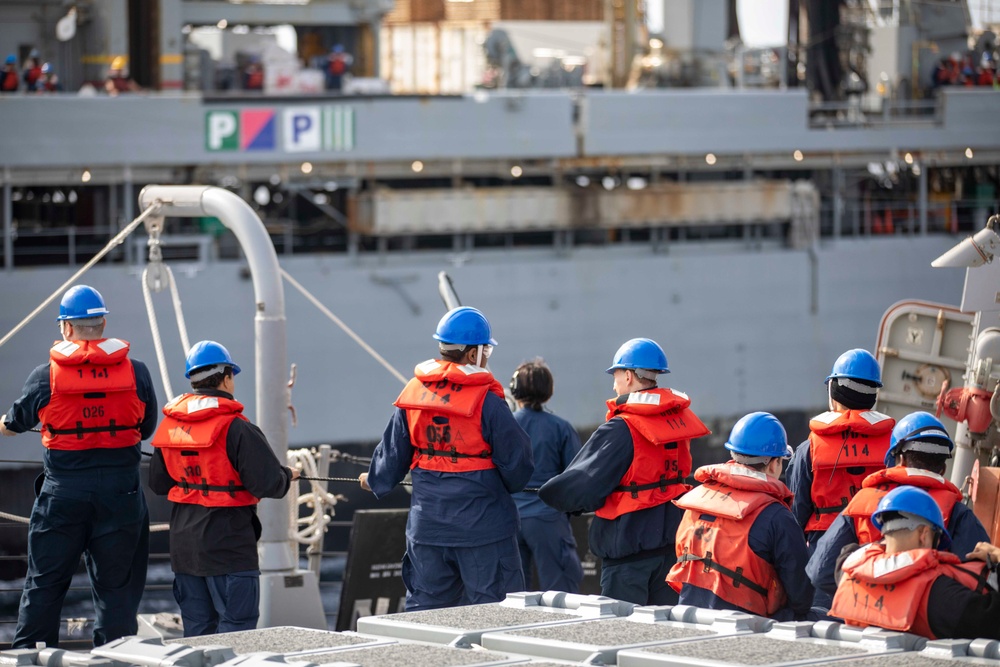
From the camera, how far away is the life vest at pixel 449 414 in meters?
5.56

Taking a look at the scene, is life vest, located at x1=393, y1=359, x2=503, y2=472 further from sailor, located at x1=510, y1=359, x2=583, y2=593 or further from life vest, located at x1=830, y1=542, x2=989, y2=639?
life vest, located at x1=830, y1=542, x2=989, y2=639

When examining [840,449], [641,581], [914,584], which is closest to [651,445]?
[641,581]

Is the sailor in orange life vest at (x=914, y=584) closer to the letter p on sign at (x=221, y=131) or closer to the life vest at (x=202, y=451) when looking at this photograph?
the life vest at (x=202, y=451)

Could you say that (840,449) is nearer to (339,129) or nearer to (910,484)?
(910,484)

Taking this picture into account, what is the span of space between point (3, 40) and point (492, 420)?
1689 centimetres

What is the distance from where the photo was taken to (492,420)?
5.61 m

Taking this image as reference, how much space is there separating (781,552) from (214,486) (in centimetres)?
217

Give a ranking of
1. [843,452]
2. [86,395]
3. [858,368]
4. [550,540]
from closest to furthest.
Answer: [843,452]
[858,368]
[86,395]
[550,540]

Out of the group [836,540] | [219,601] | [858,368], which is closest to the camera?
[836,540]

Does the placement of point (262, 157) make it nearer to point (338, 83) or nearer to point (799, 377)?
point (338, 83)

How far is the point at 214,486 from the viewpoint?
566cm

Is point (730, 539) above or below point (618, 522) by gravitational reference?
above

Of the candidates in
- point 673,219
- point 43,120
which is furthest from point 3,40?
point 673,219

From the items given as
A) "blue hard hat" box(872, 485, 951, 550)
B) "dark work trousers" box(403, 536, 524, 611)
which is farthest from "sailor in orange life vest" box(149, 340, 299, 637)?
"blue hard hat" box(872, 485, 951, 550)
